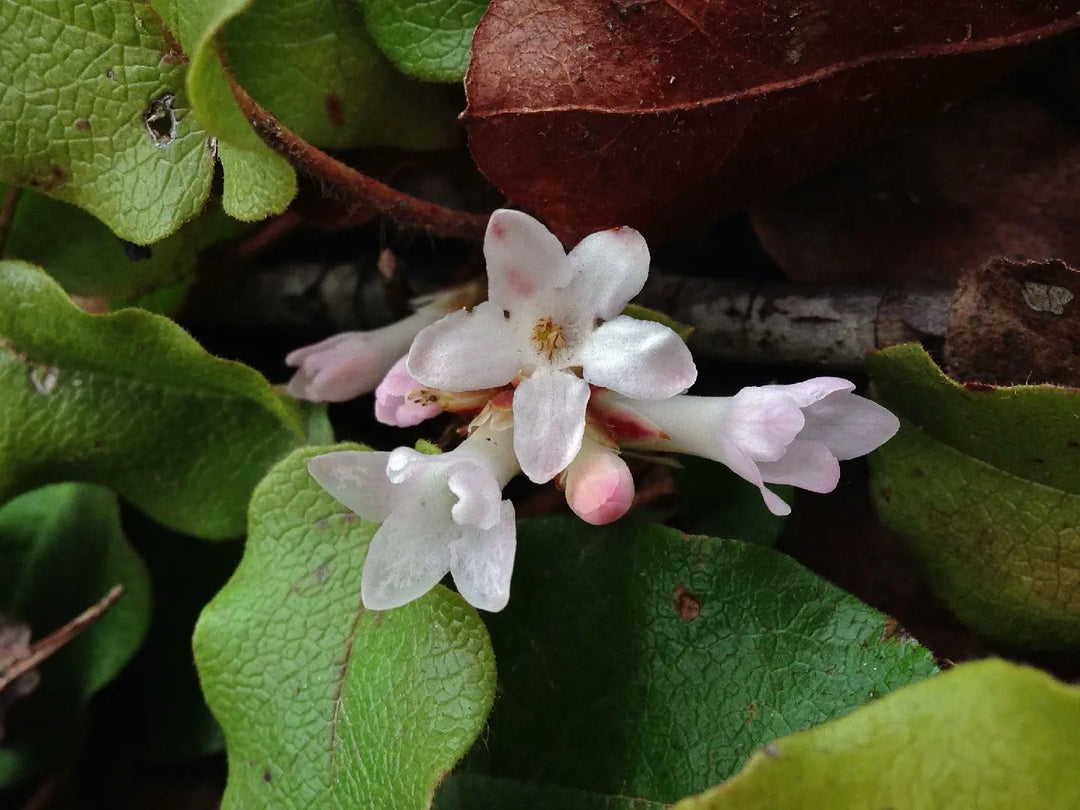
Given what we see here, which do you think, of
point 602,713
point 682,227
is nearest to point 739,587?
point 602,713

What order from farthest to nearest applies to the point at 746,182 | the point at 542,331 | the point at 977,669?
the point at 746,182, the point at 542,331, the point at 977,669

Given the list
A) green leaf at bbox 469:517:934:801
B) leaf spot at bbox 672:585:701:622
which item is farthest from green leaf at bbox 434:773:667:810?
leaf spot at bbox 672:585:701:622

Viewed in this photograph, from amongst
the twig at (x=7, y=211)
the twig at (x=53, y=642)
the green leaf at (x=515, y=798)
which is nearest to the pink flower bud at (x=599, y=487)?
the green leaf at (x=515, y=798)

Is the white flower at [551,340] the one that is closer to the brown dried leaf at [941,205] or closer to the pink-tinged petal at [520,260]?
the pink-tinged petal at [520,260]

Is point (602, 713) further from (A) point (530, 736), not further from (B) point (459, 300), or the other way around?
(B) point (459, 300)

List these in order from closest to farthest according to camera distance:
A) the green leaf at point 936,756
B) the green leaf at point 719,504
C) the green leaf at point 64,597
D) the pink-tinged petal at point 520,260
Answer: the green leaf at point 936,756, the pink-tinged petal at point 520,260, the green leaf at point 719,504, the green leaf at point 64,597

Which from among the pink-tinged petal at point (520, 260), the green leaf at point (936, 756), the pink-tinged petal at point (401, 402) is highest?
the pink-tinged petal at point (520, 260)
